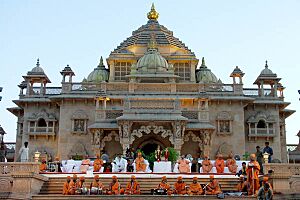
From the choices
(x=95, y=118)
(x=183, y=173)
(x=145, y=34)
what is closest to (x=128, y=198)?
(x=183, y=173)

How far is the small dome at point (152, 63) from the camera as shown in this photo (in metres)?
37.2

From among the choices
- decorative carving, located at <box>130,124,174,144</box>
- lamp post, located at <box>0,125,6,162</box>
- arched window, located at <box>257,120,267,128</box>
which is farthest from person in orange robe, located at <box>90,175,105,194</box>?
arched window, located at <box>257,120,267,128</box>

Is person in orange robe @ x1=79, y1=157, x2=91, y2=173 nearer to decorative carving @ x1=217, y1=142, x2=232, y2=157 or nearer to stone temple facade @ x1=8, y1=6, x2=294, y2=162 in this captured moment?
stone temple facade @ x1=8, y1=6, x2=294, y2=162

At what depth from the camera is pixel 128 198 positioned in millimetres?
16625

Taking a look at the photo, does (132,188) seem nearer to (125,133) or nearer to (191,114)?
(125,133)

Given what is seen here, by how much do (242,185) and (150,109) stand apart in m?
14.2

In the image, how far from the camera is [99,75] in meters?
40.4

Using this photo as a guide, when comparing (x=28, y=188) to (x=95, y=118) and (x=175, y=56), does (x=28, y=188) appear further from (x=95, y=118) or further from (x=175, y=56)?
(x=175, y=56)

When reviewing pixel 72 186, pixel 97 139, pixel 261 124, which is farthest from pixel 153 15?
pixel 72 186

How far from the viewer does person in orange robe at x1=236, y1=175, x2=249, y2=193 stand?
18.2 m

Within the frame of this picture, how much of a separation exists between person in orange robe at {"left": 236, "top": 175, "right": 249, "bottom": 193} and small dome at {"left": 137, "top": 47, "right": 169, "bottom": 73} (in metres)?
19.2

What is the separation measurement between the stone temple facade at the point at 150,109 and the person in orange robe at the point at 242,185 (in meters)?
12.3

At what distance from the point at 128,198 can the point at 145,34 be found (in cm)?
2766

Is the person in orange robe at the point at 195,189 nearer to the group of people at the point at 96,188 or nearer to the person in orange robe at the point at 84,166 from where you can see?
the group of people at the point at 96,188
